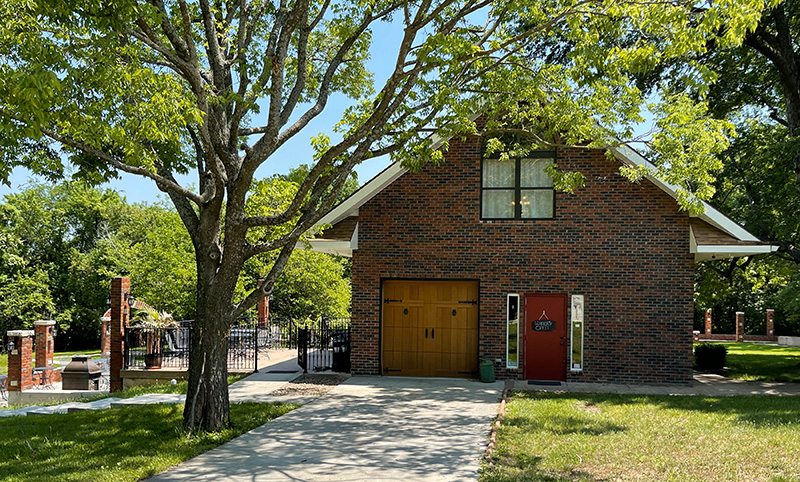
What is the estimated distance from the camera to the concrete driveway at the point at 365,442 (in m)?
7.62

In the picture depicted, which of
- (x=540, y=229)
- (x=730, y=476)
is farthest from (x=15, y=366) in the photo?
(x=730, y=476)

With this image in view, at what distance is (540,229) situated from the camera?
50.4 feet

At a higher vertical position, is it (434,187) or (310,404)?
(434,187)

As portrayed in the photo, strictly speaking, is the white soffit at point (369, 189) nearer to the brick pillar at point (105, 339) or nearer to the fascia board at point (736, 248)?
the fascia board at point (736, 248)

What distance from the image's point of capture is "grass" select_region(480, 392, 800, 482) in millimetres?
7613

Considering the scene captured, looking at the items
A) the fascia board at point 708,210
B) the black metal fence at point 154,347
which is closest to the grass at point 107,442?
the black metal fence at point 154,347

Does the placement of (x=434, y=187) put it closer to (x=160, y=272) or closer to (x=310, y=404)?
(x=310, y=404)

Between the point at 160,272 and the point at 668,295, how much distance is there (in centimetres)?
2154

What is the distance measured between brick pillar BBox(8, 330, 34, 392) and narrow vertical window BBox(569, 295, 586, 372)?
15.0 m

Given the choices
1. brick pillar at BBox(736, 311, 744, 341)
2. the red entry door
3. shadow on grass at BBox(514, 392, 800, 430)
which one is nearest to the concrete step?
shadow on grass at BBox(514, 392, 800, 430)

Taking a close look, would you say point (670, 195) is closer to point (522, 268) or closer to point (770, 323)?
point (522, 268)

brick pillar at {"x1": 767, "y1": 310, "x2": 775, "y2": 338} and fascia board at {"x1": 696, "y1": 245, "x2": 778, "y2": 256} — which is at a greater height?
fascia board at {"x1": 696, "y1": 245, "x2": 778, "y2": 256}

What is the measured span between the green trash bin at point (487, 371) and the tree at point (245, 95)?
5.32 m

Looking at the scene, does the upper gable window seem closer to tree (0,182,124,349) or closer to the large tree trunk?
the large tree trunk
